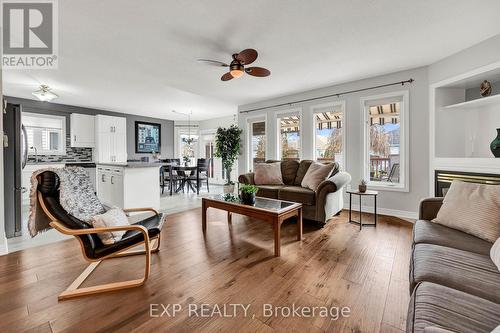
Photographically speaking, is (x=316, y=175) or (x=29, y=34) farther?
(x=316, y=175)

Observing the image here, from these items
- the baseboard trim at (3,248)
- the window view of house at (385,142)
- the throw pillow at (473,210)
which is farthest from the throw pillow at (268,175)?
the baseboard trim at (3,248)

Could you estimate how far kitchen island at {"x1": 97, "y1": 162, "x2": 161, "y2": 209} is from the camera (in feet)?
12.2

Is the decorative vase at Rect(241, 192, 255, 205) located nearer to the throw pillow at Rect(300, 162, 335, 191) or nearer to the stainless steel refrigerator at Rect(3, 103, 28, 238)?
the throw pillow at Rect(300, 162, 335, 191)

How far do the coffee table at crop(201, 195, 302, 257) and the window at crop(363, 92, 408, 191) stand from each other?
220cm

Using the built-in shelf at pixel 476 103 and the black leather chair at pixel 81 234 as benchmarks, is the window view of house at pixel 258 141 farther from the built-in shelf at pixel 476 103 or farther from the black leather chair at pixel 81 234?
the black leather chair at pixel 81 234

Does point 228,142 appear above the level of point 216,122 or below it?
below

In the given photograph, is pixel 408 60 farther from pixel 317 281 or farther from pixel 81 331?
pixel 81 331

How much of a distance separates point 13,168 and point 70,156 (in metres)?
3.80

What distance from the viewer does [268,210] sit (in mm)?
2455

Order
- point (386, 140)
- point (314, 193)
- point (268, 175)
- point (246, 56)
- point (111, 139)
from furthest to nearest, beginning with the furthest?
point (111, 139), point (268, 175), point (386, 140), point (314, 193), point (246, 56)

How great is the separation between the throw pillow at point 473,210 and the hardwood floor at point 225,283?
2.07 ft

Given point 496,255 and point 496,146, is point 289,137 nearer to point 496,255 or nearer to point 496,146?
point 496,146

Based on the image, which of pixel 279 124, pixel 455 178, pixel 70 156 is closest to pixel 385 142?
pixel 455 178

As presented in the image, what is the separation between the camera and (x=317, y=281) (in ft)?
6.15
